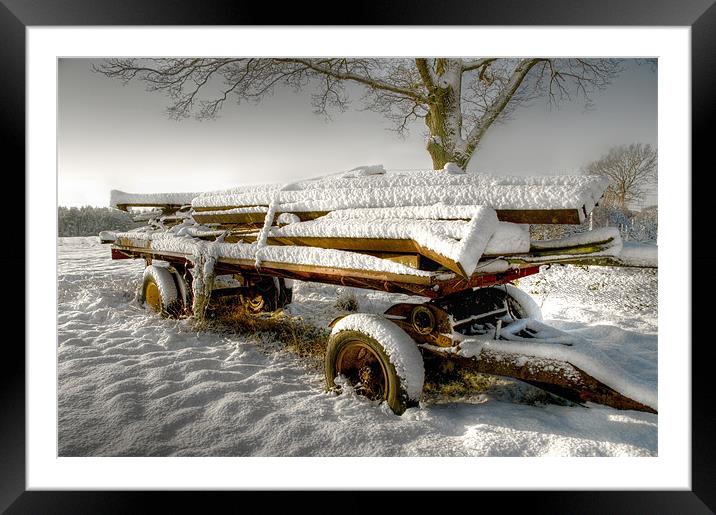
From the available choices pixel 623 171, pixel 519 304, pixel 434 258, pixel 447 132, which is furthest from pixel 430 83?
pixel 434 258

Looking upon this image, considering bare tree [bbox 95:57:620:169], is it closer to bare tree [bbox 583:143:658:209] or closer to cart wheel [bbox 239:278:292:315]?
bare tree [bbox 583:143:658:209]

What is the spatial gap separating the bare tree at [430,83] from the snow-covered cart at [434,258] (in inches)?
122

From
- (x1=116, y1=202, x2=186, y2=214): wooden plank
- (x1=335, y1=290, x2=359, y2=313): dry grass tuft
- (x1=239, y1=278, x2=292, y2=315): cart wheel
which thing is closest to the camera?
(x1=116, y1=202, x2=186, y2=214): wooden plank

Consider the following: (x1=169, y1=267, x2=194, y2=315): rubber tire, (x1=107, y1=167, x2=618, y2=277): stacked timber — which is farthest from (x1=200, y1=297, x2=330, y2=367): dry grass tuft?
(x1=107, y1=167, x2=618, y2=277): stacked timber

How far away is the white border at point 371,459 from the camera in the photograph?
2.01 metres

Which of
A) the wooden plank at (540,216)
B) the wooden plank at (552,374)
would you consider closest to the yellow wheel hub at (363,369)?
the wooden plank at (552,374)

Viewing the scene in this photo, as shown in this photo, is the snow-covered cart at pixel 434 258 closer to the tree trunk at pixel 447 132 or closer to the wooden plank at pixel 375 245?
the wooden plank at pixel 375 245

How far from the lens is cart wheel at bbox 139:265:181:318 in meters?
4.68

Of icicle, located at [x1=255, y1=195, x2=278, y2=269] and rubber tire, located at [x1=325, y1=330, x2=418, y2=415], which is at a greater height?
icicle, located at [x1=255, y1=195, x2=278, y2=269]

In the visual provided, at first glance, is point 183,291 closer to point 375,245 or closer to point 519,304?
point 375,245

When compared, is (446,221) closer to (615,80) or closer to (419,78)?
(615,80)

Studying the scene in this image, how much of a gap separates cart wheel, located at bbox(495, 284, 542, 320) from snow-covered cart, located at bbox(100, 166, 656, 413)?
407 mm
